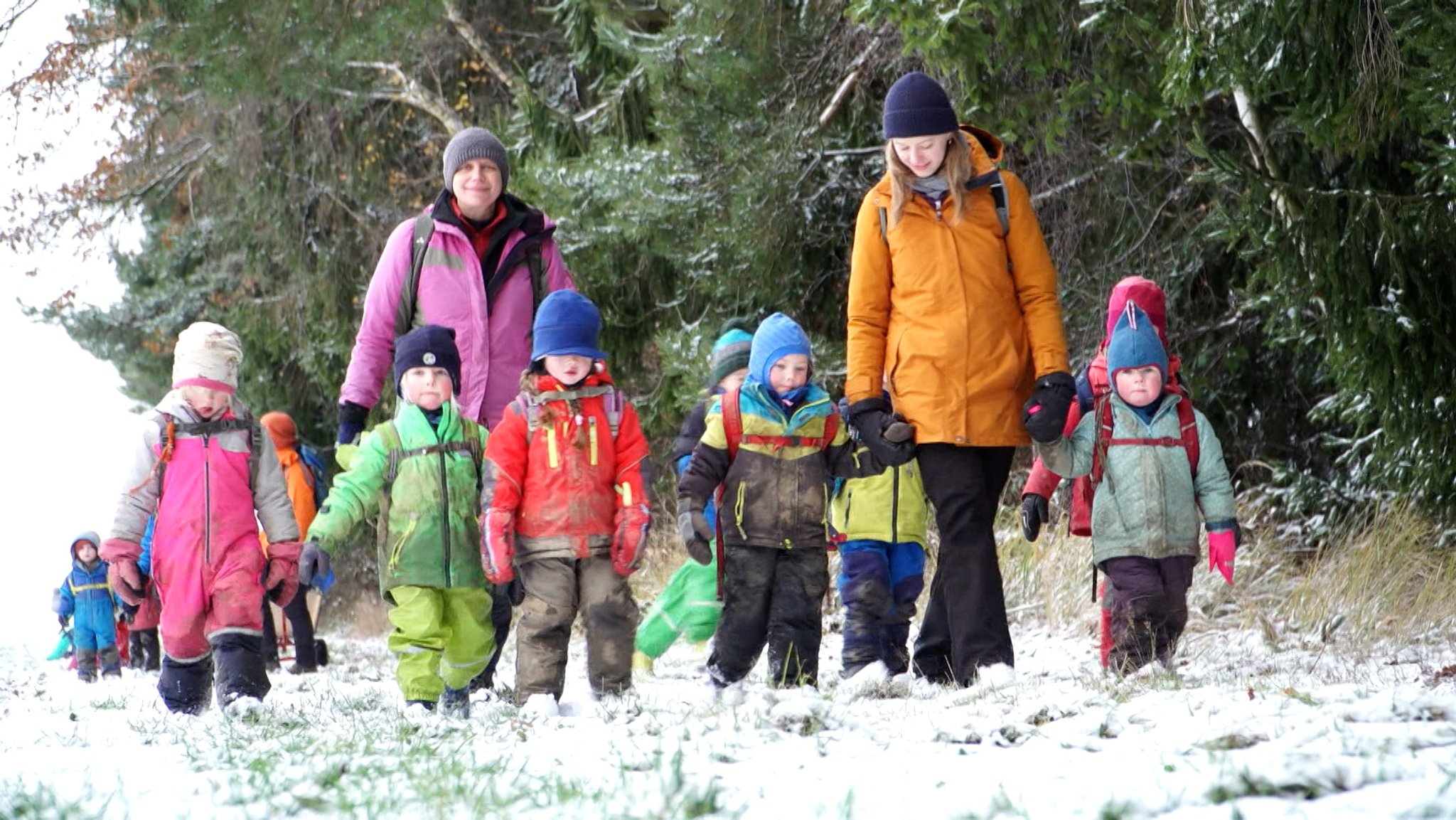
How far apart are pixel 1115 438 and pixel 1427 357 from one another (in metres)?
2.45

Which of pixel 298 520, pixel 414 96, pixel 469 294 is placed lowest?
pixel 298 520

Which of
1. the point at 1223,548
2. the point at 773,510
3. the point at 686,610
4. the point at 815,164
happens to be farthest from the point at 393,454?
the point at 815,164

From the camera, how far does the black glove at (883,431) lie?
18.6ft

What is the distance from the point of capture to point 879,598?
6691mm

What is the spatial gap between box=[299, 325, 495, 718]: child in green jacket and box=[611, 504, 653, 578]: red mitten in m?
0.59

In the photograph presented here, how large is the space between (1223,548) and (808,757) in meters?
2.66

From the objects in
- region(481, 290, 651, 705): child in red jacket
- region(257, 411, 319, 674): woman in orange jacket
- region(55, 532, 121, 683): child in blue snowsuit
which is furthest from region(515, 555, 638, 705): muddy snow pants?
region(55, 532, 121, 683): child in blue snowsuit

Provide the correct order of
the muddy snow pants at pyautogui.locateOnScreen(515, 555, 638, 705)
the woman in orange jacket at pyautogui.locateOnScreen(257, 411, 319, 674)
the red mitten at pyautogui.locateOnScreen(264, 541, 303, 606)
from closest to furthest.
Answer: the muddy snow pants at pyautogui.locateOnScreen(515, 555, 638, 705) → the red mitten at pyautogui.locateOnScreen(264, 541, 303, 606) → the woman in orange jacket at pyautogui.locateOnScreen(257, 411, 319, 674)

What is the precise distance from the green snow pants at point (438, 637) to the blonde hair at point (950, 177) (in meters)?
2.25

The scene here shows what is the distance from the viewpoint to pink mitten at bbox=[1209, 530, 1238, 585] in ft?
19.9

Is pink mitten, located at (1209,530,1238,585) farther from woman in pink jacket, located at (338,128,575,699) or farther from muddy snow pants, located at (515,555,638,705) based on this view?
woman in pink jacket, located at (338,128,575,699)

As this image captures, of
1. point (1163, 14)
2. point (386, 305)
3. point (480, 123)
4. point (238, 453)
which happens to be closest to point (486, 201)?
point (386, 305)

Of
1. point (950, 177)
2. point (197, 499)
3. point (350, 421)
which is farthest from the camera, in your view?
point (350, 421)

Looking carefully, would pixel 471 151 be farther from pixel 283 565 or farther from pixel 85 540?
pixel 85 540
